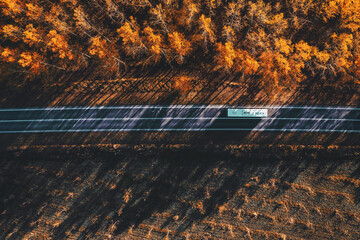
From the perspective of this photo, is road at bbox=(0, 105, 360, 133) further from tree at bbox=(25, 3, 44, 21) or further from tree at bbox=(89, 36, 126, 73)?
tree at bbox=(25, 3, 44, 21)

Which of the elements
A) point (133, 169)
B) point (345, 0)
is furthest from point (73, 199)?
point (345, 0)

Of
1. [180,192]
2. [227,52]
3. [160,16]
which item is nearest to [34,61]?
[160,16]

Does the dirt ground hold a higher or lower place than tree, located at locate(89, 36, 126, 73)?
lower

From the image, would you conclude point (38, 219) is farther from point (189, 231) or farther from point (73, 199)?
point (189, 231)

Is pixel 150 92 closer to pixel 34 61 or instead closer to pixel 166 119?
pixel 166 119

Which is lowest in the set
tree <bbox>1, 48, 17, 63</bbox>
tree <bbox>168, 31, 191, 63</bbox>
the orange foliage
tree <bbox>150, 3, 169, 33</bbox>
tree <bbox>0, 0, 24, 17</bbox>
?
the orange foliage

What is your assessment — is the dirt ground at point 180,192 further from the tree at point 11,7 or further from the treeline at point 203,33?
the tree at point 11,7

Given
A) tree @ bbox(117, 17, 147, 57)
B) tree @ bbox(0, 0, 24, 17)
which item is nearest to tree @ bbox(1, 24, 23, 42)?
tree @ bbox(0, 0, 24, 17)

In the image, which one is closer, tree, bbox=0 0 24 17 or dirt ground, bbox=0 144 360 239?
tree, bbox=0 0 24 17
